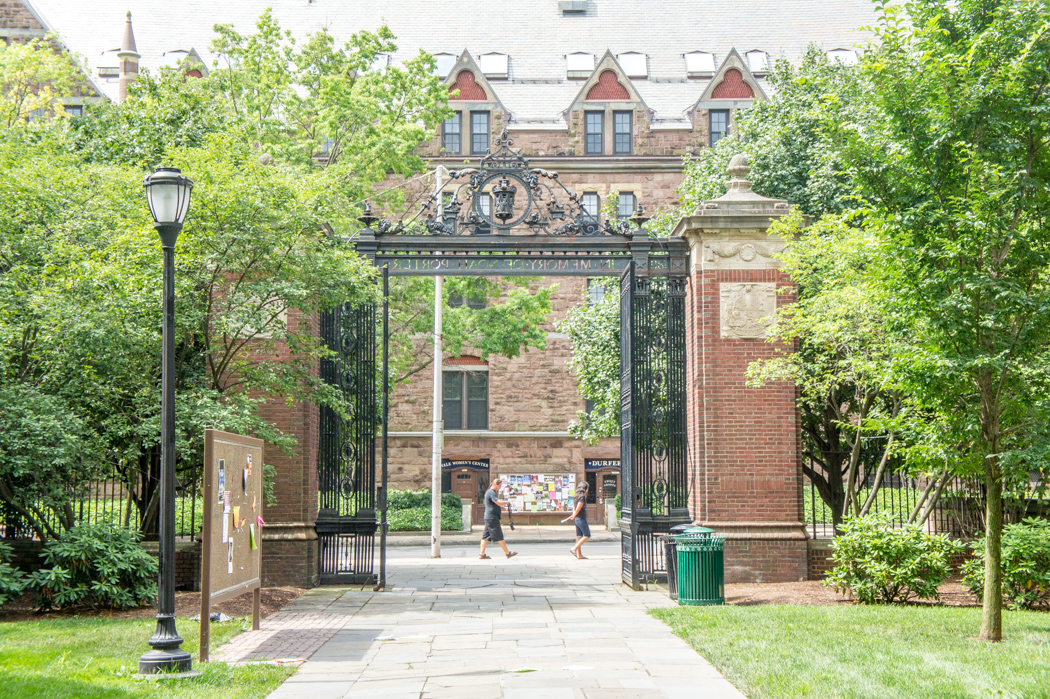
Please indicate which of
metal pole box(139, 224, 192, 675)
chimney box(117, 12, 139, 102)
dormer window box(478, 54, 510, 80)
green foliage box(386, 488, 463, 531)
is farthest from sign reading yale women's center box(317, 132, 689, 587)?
dormer window box(478, 54, 510, 80)

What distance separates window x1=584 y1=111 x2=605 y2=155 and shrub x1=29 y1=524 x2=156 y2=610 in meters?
29.3

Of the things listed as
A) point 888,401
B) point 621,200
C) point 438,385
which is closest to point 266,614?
point 888,401

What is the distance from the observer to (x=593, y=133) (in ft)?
127

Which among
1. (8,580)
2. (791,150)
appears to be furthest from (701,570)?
(791,150)

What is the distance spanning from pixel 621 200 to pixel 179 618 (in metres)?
29.4

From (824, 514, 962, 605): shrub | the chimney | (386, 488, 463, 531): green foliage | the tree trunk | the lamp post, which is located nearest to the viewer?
the lamp post

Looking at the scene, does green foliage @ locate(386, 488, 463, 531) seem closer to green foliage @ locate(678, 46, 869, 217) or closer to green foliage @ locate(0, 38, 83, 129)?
green foliage @ locate(678, 46, 869, 217)

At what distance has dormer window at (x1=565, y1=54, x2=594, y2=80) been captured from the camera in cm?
4062

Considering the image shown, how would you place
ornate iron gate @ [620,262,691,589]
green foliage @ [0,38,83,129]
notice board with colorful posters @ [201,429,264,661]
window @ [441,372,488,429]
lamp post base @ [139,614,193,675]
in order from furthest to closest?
window @ [441,372,488,429] < green foliage @ [0,38,83,129] < ornate iron gate @ [620,262,691,589] < notice board with colorful posters @ [201,429,264,661] < lamp post base @ [139,614,193,675]

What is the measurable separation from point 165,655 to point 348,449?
286 inches

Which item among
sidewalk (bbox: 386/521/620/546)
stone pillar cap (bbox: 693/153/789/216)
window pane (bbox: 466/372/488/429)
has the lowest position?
sidewalk (bbox: 386/521/620/546)

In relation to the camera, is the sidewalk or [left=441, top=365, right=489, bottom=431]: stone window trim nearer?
the sidewalk

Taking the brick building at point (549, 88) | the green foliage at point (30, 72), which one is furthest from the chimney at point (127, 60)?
the green foliage at point (30, 72)

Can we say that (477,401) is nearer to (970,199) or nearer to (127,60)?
(127,60)
